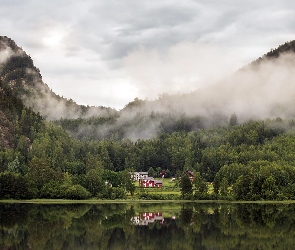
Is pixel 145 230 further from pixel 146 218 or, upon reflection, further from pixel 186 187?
pixel 186 187

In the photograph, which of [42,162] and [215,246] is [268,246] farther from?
[42,162]

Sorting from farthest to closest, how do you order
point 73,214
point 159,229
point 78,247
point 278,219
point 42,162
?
point 42,162 < point 73,214 < point 278,219 < point 159,229 < point 78,247

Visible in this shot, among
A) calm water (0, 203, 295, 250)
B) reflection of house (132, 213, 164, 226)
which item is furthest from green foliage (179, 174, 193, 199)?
reflection of house (132, 213, 164, 226)

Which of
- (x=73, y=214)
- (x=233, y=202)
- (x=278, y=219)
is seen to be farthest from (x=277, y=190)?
(x=73, y=214)

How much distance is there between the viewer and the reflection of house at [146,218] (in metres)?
88.1

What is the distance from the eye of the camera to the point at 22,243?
6400 centimetres

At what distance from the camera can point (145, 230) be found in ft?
255

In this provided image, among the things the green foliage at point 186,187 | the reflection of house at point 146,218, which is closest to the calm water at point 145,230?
the reflection of house at point 146,218

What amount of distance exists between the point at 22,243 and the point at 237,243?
25802 mm

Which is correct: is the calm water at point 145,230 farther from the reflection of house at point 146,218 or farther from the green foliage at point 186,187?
the green foliage at point 186,187

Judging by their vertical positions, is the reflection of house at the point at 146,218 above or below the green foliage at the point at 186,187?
below

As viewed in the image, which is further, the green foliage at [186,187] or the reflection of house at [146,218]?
the green foliage at [186,187]

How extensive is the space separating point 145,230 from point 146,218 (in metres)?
17.1

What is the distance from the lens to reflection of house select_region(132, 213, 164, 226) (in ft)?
289
